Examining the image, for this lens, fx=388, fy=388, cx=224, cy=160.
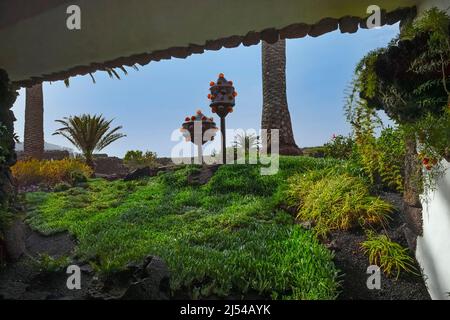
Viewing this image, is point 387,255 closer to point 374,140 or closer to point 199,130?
point 374,140

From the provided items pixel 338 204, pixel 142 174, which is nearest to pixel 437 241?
pixel 338 204

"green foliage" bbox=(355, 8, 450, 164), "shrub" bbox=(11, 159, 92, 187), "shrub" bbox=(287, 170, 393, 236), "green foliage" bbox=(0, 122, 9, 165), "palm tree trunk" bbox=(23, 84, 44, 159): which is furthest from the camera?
"palm tree trunk" bbox=(23, 84, 44, 159)

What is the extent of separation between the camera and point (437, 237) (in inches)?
134

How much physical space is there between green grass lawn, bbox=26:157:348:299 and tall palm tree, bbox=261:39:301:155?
349cm

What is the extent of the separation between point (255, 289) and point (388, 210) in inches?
89.9

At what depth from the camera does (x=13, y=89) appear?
514 cm

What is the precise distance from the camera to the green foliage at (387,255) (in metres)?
4.05

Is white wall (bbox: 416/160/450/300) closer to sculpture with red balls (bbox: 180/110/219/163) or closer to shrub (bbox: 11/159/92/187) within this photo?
sculpture with red balls (bbox: 180/110/219/163)

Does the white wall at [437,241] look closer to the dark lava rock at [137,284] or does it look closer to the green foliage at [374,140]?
the green foliage at [374,140]

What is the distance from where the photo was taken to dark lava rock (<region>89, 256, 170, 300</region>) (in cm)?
325

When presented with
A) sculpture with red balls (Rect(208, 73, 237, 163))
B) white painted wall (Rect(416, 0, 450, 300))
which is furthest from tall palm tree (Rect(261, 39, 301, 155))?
white painted wall (Rect(416, 0, 450, 300))

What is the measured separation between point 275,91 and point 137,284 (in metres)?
10.2
